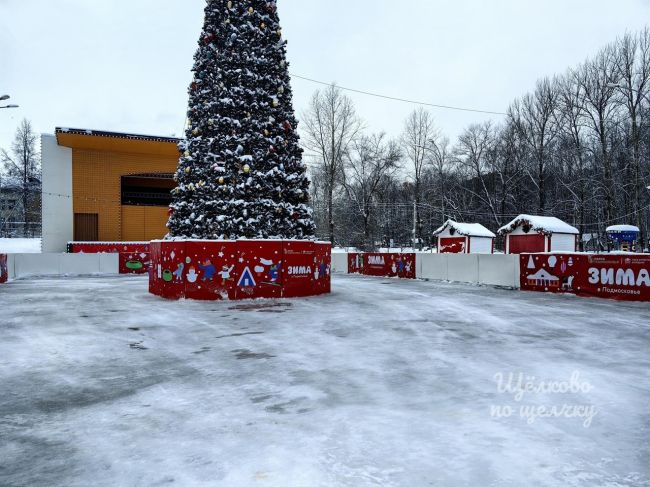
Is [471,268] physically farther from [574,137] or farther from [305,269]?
[574,137]

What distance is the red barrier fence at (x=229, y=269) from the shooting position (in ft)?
44.9

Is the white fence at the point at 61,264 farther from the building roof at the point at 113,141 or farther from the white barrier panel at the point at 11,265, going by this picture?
the building roof at the point at 113,141

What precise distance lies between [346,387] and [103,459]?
8.34 ft

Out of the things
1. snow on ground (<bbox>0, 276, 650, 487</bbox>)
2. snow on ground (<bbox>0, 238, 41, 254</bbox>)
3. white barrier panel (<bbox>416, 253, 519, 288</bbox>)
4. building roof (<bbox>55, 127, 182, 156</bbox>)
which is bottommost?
snow on ground (<bbox>0, 276, 650, 487</bbox>)

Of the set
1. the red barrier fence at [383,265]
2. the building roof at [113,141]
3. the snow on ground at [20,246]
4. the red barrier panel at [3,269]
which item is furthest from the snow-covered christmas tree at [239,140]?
the snow on ground at [20,246]

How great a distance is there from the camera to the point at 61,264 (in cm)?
2894

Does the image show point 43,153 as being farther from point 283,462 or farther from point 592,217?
point 592,217

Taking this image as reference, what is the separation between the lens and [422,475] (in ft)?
10.1

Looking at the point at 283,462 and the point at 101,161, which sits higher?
the point at 101,161

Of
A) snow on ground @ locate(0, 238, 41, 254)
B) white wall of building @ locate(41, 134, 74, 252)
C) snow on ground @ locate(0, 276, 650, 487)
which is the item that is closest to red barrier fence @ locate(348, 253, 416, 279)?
snow on ground @ locate(0, 276, 650, 487)

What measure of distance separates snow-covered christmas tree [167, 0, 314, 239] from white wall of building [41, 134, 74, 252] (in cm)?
2535

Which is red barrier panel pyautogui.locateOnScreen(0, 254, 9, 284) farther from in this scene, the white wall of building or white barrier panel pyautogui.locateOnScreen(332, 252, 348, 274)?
white barrier panel pyautogui.locateOnScreen(332, 252, 348, 274)

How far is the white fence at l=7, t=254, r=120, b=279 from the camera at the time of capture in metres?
27.8

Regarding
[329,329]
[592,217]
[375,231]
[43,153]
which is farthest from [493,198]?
[329,329]
